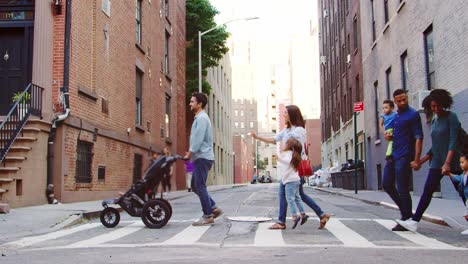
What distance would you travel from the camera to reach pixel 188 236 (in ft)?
22.7

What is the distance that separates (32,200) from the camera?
11.8 m

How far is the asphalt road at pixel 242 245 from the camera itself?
5168mm

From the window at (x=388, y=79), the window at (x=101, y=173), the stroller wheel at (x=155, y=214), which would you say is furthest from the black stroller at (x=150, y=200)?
the window at (x=388, y=79)

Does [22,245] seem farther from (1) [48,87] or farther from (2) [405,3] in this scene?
(2) [405,3]

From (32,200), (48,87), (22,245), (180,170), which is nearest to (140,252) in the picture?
(22,245)

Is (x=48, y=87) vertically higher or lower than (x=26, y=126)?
higher

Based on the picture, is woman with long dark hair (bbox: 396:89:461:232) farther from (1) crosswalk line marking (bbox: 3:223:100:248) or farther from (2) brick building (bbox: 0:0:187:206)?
(2) brick building (bbox: 0:0:187:206)

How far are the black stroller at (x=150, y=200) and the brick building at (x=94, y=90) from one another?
437cm

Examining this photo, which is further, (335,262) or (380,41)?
(380,41)

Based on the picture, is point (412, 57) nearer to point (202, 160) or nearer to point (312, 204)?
point (312, 204)

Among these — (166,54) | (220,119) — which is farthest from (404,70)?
(220,119)

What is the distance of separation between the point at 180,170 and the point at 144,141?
317 inches

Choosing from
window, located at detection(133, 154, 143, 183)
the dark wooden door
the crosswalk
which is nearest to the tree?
window, located at detection(133, 154, 143, 183)

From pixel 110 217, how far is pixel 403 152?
4.65 m
